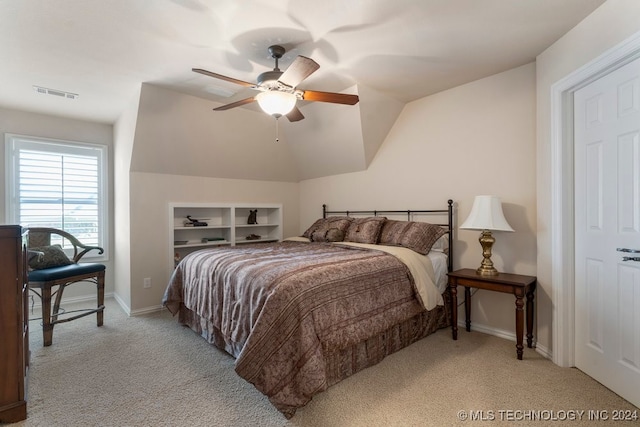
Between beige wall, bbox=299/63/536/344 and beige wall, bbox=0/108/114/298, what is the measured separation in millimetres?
3868

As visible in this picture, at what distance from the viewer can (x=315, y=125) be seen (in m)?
4.04

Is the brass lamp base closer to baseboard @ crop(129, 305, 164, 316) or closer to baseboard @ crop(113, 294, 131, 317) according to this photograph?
baseboard @ crop(129, 305, 164, 316)

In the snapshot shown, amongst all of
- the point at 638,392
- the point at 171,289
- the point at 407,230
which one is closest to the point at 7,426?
the point at 171,289

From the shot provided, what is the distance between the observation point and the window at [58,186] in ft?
12.5

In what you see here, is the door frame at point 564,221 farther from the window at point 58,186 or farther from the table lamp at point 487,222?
the window at point 58,186

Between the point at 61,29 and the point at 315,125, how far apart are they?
259cm

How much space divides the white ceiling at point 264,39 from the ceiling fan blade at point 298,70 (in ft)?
1.22

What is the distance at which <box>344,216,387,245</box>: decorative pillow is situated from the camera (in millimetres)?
3395

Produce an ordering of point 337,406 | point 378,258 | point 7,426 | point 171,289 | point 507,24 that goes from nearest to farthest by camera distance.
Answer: point 7,426 < point 337,406 < point 507,24 < point 378,258 < point 171,289

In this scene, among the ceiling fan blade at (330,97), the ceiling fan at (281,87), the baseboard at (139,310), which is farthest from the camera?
the baseboard at (139,310)

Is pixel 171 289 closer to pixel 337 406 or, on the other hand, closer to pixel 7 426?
pixel 7 426

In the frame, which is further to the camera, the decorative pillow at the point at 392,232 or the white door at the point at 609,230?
the decorative pillow at the point at 392,232

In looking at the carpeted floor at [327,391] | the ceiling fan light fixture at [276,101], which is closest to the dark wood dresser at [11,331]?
the carpeted floor at [327,391]

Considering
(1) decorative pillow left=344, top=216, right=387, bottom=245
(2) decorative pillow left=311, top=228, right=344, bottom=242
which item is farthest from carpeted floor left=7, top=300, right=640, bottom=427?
(2) decorative pillow left=311, top=228, right=344, bottom=242
